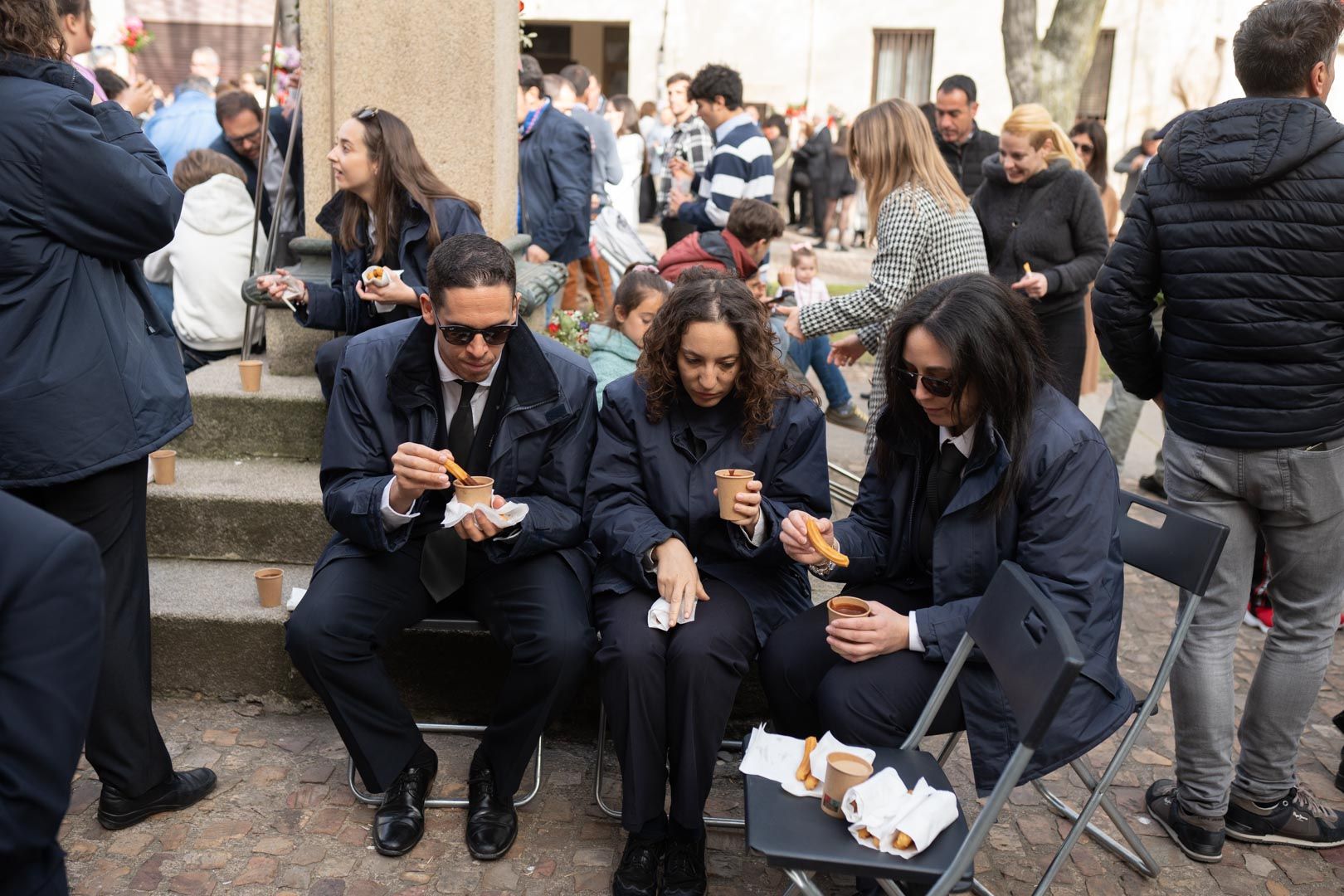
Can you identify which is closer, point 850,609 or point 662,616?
point 850,609

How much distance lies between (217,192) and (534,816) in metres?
3.48

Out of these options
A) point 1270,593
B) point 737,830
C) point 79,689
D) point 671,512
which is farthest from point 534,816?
point 1270,593

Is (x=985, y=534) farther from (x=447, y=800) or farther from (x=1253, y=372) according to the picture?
(x=447, y=800)

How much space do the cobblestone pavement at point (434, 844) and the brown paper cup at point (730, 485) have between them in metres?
0.99

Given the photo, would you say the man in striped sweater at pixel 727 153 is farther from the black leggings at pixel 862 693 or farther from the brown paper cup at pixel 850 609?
the brown paper cup at pixel 850 609

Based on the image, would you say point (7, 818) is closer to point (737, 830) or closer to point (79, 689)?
point (79, 689)

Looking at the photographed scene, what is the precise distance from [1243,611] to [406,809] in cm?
240

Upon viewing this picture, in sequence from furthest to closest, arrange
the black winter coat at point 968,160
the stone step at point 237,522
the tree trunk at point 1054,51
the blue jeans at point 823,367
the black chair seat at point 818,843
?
the tree trunk at point 1054,51
the black winter coat at point 968,160
the blue jeans at point 823,367
the stone step at point 237,522
the black chair seat at point 818,843

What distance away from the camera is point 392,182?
4.45m

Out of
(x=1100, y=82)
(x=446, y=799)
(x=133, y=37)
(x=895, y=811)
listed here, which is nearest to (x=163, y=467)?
(x=446, y=799)

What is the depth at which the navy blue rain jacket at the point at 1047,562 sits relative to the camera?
9.28ft

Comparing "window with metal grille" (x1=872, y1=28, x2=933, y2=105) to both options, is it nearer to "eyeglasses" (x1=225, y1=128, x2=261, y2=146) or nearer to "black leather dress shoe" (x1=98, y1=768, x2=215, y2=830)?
"eyeglasses" (x1=225, y1=128, x2=261, y2=146)

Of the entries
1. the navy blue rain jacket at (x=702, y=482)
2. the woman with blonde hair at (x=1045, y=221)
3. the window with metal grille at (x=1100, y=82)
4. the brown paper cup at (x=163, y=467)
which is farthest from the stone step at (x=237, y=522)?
the window with metal grille at (x=1100, y=82)

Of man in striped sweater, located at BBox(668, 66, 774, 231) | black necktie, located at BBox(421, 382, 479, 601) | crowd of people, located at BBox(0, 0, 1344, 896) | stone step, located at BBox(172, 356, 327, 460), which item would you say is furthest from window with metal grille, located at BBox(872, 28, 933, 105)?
black necktie, located at BBox(421, 382, 479, 601)
